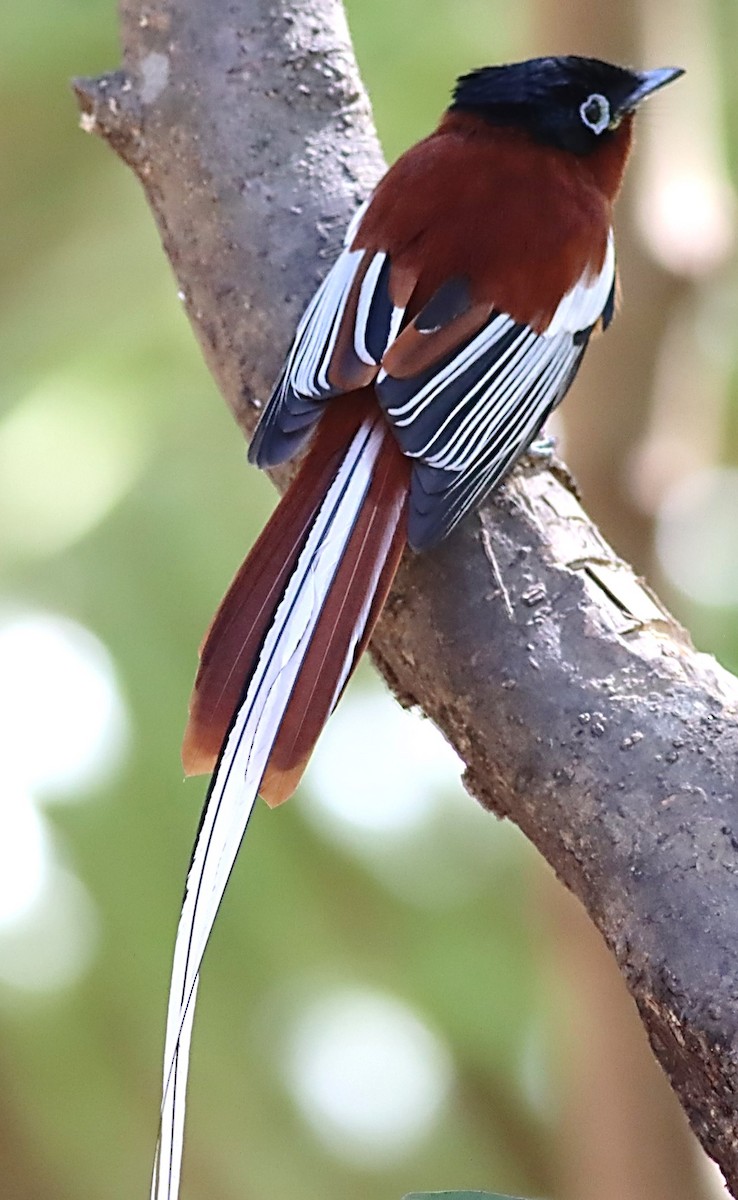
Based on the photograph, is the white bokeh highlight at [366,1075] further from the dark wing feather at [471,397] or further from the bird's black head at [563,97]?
the bird's black head at [563,97]

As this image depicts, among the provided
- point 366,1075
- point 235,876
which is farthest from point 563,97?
point 366,1075

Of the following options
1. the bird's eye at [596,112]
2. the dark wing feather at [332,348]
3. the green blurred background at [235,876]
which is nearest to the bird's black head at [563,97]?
the bird's eye at [596,112]

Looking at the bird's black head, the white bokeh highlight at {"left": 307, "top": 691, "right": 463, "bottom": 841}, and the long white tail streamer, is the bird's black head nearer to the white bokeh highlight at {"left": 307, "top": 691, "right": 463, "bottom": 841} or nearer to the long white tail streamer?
the long white tail streamer

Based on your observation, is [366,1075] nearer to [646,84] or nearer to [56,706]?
[56,706]

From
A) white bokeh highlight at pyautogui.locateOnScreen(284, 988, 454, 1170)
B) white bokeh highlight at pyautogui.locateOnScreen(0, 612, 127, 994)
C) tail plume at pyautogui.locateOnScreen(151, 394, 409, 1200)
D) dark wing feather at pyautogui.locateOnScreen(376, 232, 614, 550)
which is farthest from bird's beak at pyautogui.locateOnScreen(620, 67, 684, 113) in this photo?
white bokeh highlight at pyautogui.locateOnScreen(284, 988, 454, 1170)

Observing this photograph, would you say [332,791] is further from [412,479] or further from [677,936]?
[677,936]

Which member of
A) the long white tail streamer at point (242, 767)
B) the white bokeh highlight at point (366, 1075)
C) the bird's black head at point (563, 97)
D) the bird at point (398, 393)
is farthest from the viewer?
the white bokeh highlight at point (366, 1075)
